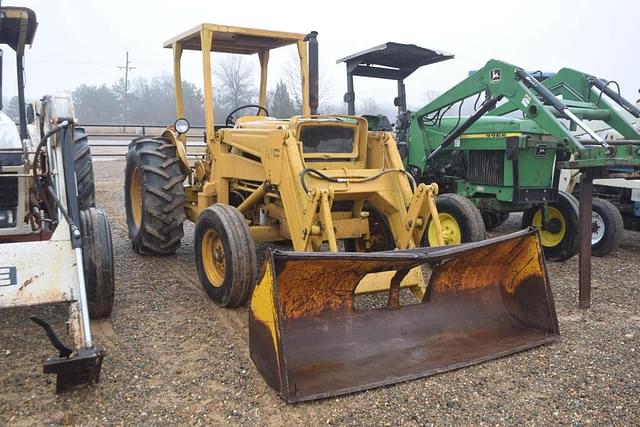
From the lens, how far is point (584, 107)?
6445 mm

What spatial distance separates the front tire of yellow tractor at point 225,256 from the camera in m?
4.52

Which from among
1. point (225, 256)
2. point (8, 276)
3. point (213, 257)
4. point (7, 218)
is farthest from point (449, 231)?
point (8, 276)

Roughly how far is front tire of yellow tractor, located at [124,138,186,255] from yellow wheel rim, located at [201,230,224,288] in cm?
115

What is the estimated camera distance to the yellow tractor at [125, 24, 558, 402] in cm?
358

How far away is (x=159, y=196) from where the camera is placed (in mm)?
5988

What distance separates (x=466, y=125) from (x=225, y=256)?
13.0 feet

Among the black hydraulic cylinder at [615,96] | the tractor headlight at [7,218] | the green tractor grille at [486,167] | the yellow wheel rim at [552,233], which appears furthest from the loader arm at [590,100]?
the tractor headlight at [7,218]

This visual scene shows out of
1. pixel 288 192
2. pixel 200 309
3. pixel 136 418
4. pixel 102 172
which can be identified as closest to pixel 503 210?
pixel 288 192

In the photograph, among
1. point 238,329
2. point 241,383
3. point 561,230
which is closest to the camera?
point 241,383

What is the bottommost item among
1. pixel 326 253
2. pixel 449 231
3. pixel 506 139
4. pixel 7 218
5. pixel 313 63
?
pixel 449 231

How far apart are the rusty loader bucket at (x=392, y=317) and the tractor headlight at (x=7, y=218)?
2.68 metres

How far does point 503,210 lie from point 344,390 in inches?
185

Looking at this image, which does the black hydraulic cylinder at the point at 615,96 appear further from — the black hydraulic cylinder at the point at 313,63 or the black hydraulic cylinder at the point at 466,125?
the black hydraulic cylinder at the point at 313,63

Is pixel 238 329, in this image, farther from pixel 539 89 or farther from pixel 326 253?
pixel 539 89
